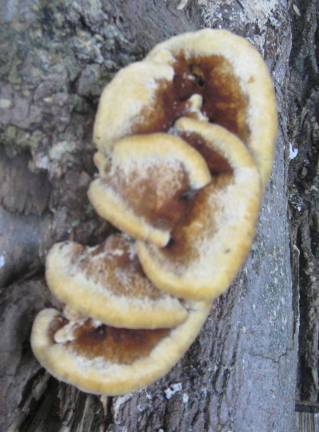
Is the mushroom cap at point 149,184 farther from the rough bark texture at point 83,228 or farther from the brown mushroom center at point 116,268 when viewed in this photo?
the rough bark texture at point 83,228

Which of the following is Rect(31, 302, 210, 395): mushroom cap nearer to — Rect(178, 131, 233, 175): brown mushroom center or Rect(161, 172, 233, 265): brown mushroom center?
Rect(161, 172, 233, 265): brown mushroom center

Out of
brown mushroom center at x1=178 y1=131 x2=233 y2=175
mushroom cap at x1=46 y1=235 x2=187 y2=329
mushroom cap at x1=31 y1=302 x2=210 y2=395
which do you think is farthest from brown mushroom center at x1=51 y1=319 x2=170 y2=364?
brown mushroom center at x1=178 y1=131 x2=233 y2=175

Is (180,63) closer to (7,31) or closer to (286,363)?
(7,31)

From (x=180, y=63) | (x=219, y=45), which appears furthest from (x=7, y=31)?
(x=219, y=45)

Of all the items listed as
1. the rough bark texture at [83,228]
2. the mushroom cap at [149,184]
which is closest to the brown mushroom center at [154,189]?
the mushroom cap at [149,184]

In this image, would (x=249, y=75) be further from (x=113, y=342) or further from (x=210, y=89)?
(x=113, y=342)
